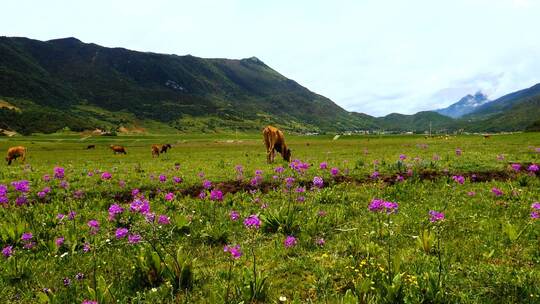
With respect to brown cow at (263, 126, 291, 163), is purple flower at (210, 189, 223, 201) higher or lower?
lower

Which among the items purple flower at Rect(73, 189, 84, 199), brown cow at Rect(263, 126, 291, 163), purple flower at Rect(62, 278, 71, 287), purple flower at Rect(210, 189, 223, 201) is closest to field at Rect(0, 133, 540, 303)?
purple flower at Rect(62, 278, 71, 287)

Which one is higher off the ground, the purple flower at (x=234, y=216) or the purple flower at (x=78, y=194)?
the purple flower at (x=234, y=216)

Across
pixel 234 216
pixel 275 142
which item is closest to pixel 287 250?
pixel 234 216

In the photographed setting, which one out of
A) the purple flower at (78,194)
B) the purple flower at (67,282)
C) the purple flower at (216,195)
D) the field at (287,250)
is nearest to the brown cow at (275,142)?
the field at (287,250)

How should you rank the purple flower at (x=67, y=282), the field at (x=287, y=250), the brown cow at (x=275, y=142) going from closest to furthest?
the field at (x=287, y=250) < the purple flower at (x=67, y=282) < the brown cow at (x=275, y=142)

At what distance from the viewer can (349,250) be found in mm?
7223

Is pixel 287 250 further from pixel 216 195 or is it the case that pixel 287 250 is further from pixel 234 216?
pixel 216 195

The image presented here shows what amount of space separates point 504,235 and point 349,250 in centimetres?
367

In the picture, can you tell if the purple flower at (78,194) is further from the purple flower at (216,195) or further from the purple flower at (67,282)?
the purple flower at (67,282)

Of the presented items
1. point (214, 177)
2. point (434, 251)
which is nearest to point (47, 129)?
point (214, 177)

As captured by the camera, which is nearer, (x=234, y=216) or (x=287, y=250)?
(x=287, y=250)

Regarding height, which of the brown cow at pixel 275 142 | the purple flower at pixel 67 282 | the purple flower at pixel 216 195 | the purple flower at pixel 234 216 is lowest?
the purple flower at pixel 67 282

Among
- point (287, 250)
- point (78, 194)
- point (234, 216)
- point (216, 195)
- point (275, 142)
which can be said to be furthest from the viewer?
Result: point (275, 142)

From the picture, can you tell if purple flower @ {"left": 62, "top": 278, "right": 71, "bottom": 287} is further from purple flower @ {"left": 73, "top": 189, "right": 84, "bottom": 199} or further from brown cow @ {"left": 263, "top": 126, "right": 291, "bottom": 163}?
brown cow @ {"left": 263, "top": 126, "right": 291, "bottom": 163}
